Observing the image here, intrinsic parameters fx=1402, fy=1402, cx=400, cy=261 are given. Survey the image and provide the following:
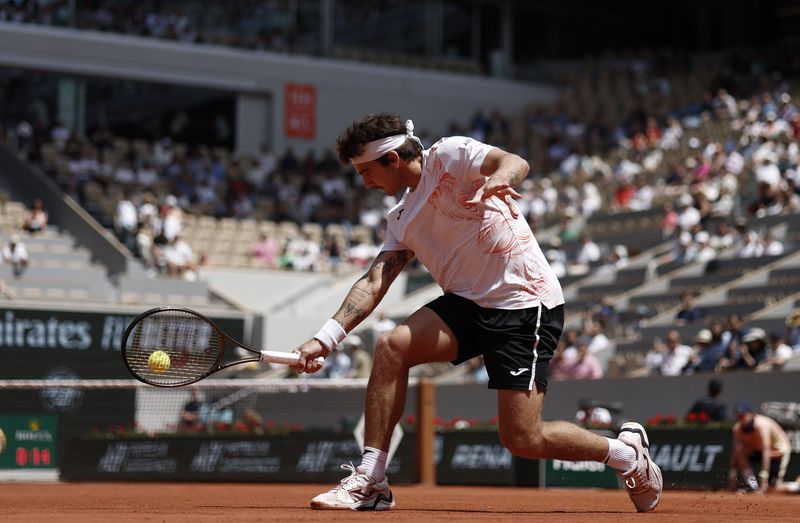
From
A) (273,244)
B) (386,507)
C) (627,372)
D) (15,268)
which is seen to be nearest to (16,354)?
(15,268)

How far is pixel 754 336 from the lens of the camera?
59.0 ft

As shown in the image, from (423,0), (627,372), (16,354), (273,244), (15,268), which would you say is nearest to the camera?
(627,372)

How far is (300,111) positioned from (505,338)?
28.4 metres

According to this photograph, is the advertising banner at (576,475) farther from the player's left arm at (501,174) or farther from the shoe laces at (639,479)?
the player's left arm at (501,174)

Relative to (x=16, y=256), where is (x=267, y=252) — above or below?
above

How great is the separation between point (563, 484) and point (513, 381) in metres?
9.52

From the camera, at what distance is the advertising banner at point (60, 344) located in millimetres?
21797

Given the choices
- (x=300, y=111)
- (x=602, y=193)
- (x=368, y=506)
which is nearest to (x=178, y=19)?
(x=300, y=111)

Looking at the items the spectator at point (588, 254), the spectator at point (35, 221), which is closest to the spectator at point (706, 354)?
the spectator at point (588, 254)

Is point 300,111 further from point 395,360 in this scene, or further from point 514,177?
point 514,177

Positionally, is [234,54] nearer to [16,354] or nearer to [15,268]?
[15,268]

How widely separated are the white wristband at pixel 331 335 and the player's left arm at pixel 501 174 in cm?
95

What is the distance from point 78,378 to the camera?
22359 mm

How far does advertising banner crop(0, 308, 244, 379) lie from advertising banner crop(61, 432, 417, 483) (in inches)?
122
